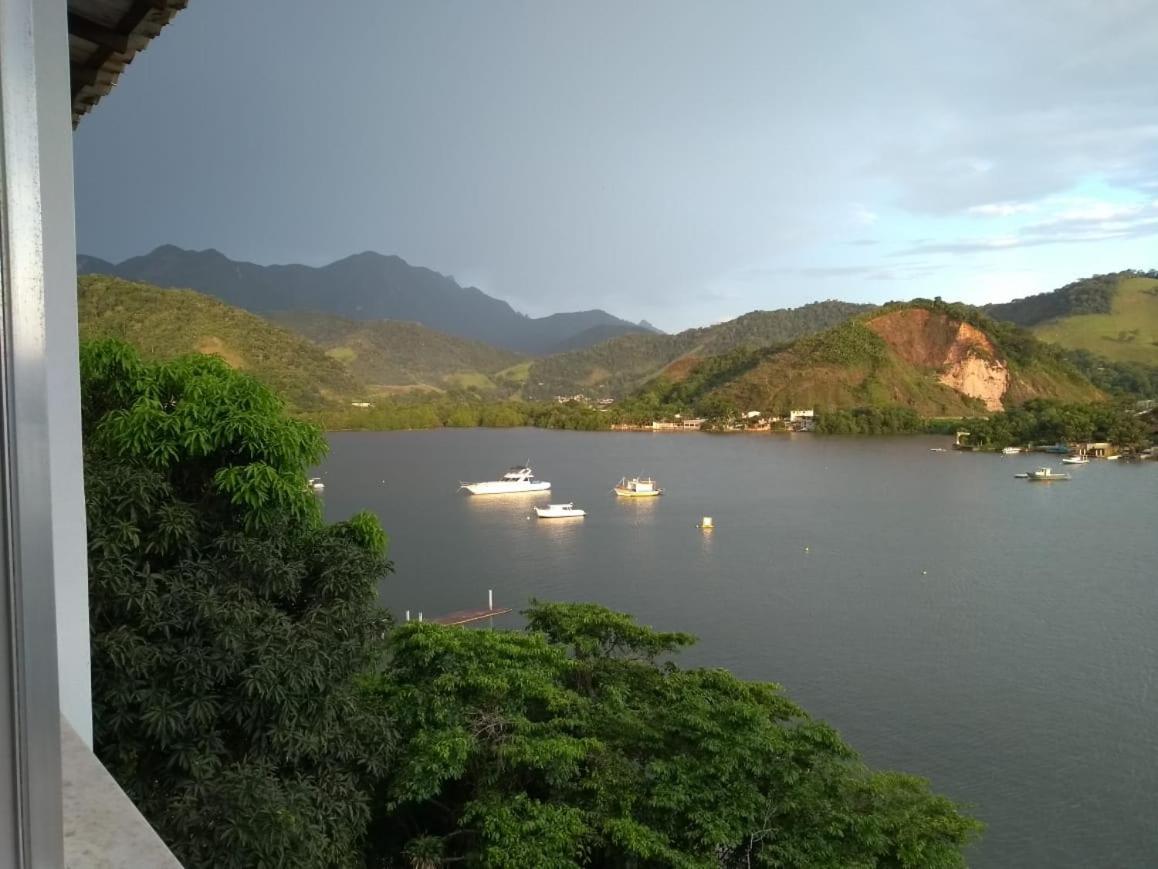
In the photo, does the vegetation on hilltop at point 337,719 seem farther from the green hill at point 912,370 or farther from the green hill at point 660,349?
the green hill at point 660,349

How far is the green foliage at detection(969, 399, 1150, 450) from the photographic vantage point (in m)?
32.5

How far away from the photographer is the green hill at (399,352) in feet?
230

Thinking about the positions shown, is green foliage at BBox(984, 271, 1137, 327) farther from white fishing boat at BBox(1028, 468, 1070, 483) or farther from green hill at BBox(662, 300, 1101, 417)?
white fishing boat at BBox(1028, 468, 1070, 483)

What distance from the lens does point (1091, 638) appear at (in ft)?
37.2

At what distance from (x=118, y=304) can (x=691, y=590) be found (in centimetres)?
2904

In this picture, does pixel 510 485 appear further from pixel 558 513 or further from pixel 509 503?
pixel 558 513

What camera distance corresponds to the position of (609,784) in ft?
13.3

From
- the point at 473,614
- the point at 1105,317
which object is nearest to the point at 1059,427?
the point at 473,614

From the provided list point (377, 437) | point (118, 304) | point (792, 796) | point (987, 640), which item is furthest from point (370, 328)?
point (792, 796)

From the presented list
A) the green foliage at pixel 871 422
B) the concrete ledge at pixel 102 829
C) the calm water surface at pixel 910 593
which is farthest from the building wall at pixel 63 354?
the green foliage at pixel 871 422

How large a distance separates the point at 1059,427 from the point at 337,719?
36931mm

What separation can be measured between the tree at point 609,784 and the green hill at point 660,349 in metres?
70.8

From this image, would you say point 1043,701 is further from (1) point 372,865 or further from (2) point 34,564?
(2) point 34,564

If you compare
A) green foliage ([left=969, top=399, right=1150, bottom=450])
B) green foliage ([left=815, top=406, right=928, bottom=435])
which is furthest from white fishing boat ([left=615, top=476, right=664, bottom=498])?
green foliage ([left=815, top=406, right=928, bottom=435])
